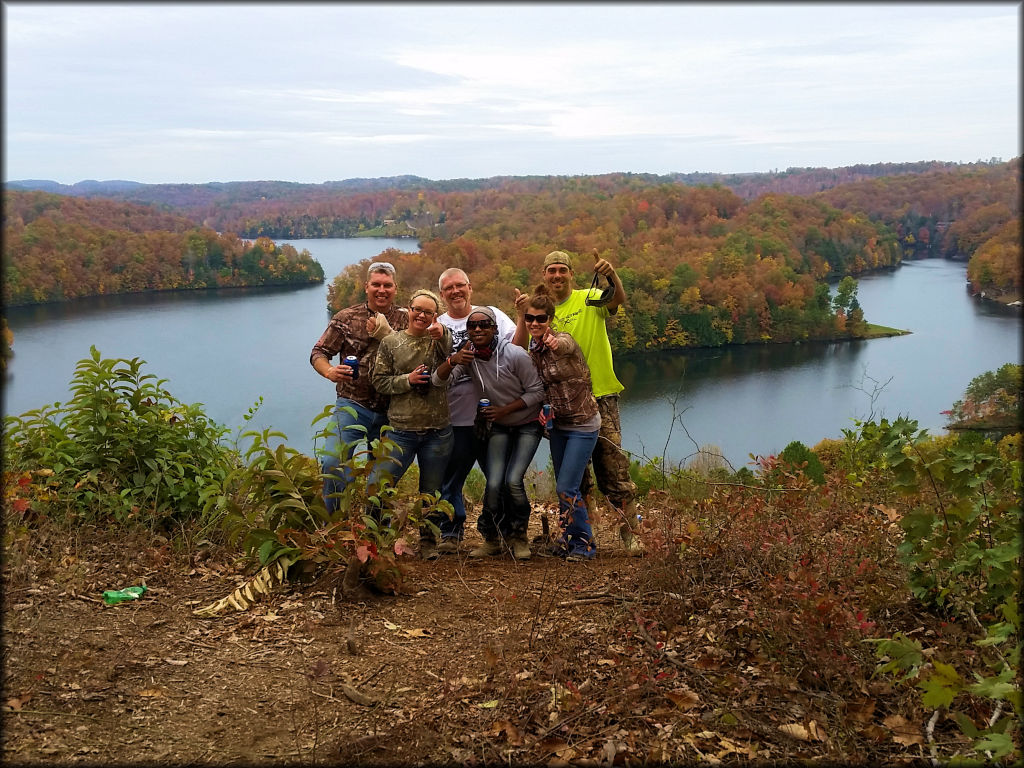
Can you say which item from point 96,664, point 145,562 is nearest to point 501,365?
point 145,562

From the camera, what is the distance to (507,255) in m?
59.4

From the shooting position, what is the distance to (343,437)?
4324mm

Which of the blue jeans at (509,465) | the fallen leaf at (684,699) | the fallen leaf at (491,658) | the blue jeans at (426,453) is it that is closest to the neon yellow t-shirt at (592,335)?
the blue jeans at (509,465)

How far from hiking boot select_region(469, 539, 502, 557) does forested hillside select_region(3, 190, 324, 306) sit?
52141 mm

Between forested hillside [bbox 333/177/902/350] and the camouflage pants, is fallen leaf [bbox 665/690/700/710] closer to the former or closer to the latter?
the camouflage pants

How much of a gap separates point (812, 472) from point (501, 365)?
5817mm

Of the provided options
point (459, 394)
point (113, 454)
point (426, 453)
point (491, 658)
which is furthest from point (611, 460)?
point (113, 454)

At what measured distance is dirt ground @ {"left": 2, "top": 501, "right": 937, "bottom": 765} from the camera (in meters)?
2.52

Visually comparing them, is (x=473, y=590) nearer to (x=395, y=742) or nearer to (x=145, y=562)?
(x=395, y=742)

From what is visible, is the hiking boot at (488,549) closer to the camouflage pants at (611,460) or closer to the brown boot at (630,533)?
the camouflage pants at (611,460)

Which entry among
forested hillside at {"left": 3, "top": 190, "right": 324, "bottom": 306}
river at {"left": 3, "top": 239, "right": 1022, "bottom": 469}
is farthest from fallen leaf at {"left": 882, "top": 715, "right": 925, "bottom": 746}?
forested hillside at {"left": 3, "top": 190, "right": 324, "bottom": 306}

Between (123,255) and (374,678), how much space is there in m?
70.1

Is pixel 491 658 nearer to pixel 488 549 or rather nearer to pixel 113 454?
pixel 488 549

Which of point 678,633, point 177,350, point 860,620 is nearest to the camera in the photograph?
point 860,620
